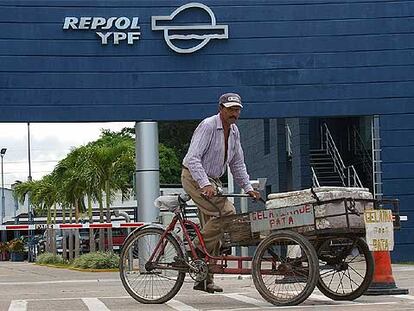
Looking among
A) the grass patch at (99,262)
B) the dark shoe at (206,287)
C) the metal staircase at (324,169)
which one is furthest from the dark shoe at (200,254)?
the metal staircase at (324,169)

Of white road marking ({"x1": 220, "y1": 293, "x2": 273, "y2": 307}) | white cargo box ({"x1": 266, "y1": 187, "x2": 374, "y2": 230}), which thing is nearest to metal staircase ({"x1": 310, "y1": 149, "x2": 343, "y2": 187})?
white road marking ({"x1": 220, "y1": 293, "x2": 273, "y2": 307})

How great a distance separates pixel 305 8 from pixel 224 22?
183 cm

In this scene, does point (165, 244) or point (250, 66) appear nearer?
point (165, 244)

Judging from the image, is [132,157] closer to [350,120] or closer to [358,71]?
[350,120]

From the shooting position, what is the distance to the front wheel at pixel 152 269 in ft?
28.6

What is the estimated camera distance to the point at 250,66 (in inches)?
757

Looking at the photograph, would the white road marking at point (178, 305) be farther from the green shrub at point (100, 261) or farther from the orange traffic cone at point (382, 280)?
the green shrub at point (100, 261)

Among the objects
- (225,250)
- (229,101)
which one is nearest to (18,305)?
(225,250)

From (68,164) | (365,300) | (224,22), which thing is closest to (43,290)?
(365,300)

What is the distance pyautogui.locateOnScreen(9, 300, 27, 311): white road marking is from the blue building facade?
358 inches

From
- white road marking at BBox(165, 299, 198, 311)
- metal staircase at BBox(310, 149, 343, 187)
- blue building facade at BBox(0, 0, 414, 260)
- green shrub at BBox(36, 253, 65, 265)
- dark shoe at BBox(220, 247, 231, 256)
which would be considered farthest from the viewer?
green shrub at BBox(36, 253, 65, 265)

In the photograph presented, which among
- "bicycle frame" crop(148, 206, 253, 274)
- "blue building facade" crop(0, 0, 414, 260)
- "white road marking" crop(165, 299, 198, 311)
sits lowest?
"white road marking" crop(165, 299, 198, 311)

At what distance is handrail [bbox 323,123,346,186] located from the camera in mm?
25891

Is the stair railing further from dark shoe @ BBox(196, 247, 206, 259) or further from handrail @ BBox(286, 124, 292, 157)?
dark shoe @ BBox(196, 247, 206, 259)
